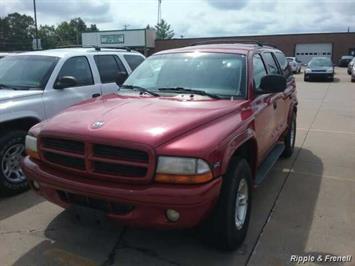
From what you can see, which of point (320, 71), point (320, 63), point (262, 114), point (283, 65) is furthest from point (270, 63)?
point (320, 63)

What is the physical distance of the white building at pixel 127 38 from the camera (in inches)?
2146

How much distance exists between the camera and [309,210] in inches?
191

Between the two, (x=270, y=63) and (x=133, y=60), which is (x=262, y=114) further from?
(x=133, y=60)

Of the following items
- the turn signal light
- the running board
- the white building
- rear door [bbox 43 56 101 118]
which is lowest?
the running board

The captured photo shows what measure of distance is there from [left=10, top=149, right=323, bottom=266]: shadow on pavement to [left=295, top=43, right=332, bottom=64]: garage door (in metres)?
54.8

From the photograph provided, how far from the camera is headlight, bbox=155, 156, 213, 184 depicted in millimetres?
3133

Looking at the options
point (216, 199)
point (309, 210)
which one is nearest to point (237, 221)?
point (216, 199)

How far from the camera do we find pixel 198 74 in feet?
15.3

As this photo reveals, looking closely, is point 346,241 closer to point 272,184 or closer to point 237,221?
point 237,221

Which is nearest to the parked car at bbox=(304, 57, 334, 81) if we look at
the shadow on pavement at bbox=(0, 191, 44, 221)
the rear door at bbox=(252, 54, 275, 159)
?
the rear door at bbox=(252, 54, 275, 159)

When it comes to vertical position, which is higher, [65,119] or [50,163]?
[65,119]

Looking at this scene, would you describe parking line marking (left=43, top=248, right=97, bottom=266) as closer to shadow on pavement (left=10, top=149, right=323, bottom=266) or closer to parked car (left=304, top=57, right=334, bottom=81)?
shadow on pavement (left=10, top=149, right=323, bottom=266)

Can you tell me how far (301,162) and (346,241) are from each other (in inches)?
114

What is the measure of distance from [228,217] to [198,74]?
180cm
